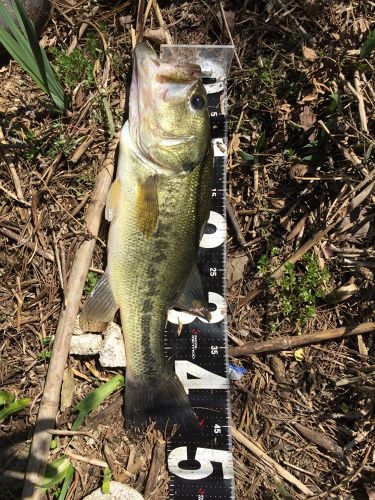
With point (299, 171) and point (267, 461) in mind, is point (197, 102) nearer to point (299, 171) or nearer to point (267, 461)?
point (299, 171)

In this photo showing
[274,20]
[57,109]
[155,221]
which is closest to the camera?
[155,221]

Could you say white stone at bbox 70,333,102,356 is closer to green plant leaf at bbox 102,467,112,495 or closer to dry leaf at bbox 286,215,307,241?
green plant leaf at bbox 102,467,112,495

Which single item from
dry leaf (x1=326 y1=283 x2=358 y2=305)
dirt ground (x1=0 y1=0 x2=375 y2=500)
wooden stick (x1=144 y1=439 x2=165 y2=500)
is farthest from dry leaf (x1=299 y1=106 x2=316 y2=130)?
wooden stick (x1=144 y1=439 x2=165 y2=500)

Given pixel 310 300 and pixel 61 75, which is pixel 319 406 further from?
pixel 61 75

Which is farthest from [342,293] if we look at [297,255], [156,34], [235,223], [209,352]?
[156,34]

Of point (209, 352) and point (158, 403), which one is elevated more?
point (209, 352)

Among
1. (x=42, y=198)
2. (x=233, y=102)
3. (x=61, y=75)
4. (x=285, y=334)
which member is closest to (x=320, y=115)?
(x=233, y=102)
